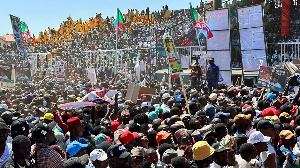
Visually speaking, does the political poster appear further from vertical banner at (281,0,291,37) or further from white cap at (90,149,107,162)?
white cap at (90,149,107,162)

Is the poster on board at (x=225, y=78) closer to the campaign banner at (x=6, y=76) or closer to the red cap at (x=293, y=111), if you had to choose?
the campaign banner at (x=6, y=76)

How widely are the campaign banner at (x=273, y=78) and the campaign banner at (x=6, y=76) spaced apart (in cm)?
717

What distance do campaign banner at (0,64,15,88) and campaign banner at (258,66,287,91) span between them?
7171 millimetres

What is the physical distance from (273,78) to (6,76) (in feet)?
Answer: 24.7

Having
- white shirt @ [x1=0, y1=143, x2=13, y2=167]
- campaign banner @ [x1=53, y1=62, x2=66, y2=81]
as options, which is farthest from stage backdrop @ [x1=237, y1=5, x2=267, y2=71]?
white shirt @ [x1=0, y1=143, x2=13, y2=167]

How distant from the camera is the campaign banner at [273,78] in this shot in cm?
1048

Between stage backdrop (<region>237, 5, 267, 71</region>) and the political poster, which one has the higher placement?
stage backdrop (<region>237, 5, 267, 71</region>)

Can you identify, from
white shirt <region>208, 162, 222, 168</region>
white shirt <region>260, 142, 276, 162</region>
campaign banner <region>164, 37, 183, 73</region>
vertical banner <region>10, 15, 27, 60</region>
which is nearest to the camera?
white shirt <region>208, 162, 222, 168</region>

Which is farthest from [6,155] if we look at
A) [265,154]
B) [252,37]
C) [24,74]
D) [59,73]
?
[59,73]

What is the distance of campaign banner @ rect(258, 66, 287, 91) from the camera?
1048 centimetres

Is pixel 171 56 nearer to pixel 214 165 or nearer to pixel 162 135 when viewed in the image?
pixel 162 135

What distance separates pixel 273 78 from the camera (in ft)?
35.4

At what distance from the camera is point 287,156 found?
510 cm

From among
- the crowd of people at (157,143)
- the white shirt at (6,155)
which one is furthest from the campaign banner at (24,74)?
the white shirt at (6,155)
